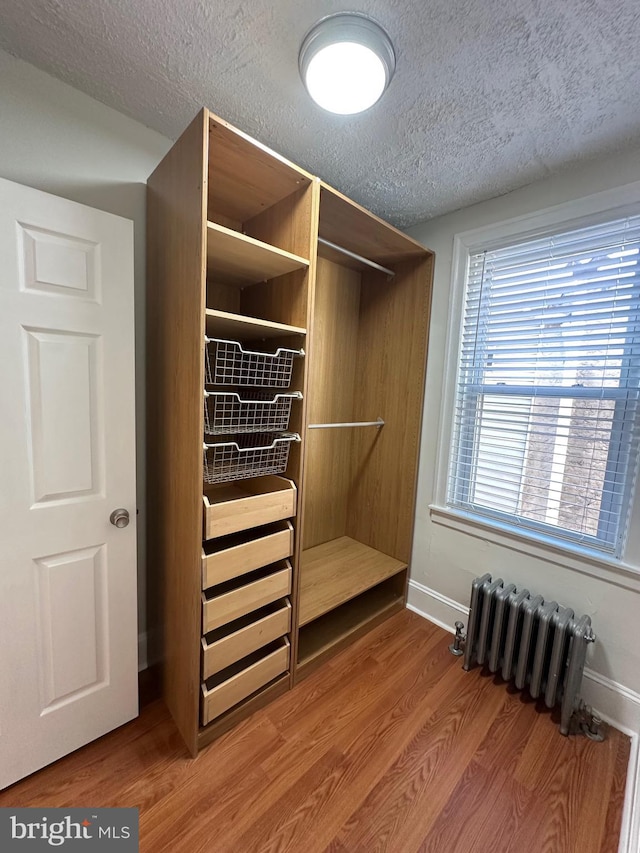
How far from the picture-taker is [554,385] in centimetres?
167

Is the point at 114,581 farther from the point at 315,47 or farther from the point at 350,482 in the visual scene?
the point at 315,47

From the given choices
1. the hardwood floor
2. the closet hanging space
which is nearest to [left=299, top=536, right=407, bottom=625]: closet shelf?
the closet hanging space

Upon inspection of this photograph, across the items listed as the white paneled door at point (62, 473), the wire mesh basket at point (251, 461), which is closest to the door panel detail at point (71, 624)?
the white paneled door at point (62, 473)

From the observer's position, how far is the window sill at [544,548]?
150 centimetres

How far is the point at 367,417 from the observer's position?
2424 mm

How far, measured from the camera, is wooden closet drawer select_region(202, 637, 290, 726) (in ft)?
4.33

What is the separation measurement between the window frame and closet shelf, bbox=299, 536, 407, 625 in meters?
0.48

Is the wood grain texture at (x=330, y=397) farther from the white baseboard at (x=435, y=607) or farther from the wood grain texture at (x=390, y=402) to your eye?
the white baseboard at (x=435, y=607)

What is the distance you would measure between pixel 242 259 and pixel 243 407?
0.62 meters

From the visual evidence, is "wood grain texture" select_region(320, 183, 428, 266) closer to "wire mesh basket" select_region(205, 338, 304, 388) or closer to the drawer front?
"wire mesh basket" select_region(205, 338, 304, 388)

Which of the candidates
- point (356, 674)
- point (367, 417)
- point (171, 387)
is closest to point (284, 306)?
point (171, 387)

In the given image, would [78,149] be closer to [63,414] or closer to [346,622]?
[63,414]

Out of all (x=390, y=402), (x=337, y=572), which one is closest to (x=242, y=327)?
(x=390, y=402)

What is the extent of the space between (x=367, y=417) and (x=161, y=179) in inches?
67.2
